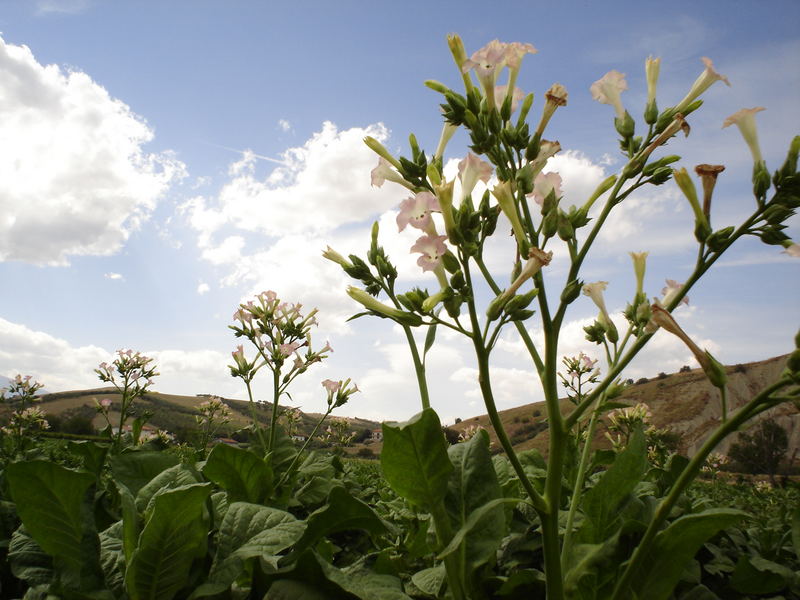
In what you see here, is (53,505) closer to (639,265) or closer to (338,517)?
(338,517)

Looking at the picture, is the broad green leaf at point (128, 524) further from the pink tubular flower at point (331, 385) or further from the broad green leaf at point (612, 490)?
the pink tubular flower at point (331, 385)

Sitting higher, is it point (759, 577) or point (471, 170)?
point (471, 170)

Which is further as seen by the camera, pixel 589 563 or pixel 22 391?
pixel 22 391

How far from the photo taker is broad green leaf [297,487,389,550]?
144 cm

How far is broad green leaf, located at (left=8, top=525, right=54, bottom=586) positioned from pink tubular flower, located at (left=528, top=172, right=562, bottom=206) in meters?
1.89

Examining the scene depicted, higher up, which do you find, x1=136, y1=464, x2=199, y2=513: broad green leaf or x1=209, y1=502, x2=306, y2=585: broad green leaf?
x1=136, y1=464, x2=199, y2=513: broad green leaf

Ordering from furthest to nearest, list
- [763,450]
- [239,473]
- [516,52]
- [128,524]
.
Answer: [763,450], [516,52], [239,473], [128,524]

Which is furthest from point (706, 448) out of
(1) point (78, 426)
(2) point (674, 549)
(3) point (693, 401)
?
(3) point (693, 401)

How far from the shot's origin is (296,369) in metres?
4.55

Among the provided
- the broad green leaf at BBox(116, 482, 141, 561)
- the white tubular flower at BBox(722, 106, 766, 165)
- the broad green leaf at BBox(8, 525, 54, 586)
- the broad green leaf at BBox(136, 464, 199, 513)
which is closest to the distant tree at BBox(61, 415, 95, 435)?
the broad green leaf at BBox(8, 525, 54, 586)

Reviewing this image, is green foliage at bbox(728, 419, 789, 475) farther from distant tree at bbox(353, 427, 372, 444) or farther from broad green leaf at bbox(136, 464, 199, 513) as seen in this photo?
broad green leaf at bbox(136, 464, 199, 513)

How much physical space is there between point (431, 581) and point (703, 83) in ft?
6.67

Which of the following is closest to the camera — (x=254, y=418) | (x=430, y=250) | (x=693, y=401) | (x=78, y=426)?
(x=430, y=250)

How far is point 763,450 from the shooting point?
153 ft
